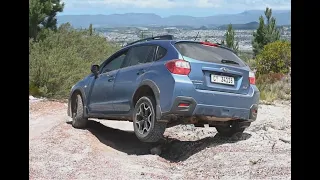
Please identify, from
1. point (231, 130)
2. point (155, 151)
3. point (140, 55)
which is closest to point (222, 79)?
point (231, 130)

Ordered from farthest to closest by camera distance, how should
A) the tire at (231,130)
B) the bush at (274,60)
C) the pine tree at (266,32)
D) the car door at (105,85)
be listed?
the pine tree at (266,32)
the bush at (274,60)
the car door at (105,85)
the tire at (231,130)

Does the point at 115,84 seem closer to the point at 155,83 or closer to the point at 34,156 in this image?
the point at 155,83

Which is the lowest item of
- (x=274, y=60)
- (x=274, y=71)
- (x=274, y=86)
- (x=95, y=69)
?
(x=274, y=86)

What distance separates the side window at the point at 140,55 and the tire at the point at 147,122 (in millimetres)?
669

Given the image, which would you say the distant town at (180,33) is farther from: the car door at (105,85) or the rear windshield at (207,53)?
the car door at (105,85)

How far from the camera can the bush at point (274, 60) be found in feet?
66.8

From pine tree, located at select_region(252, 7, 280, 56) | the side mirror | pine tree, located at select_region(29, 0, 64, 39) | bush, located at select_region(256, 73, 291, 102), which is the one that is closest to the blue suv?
the side mirror

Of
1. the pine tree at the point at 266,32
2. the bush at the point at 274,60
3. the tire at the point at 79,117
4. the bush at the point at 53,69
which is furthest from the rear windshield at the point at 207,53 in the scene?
the pine tree at the point at 266,32

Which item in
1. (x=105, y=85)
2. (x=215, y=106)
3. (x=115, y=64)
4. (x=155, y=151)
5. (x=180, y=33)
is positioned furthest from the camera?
(x=180, y=33)

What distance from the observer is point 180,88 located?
616cm

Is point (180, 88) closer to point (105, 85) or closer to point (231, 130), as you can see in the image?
point (231, 130)

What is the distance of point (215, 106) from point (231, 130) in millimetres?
1252

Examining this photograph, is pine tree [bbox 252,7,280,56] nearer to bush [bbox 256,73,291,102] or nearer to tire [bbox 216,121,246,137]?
bush [bbox 256,73,291,102]
